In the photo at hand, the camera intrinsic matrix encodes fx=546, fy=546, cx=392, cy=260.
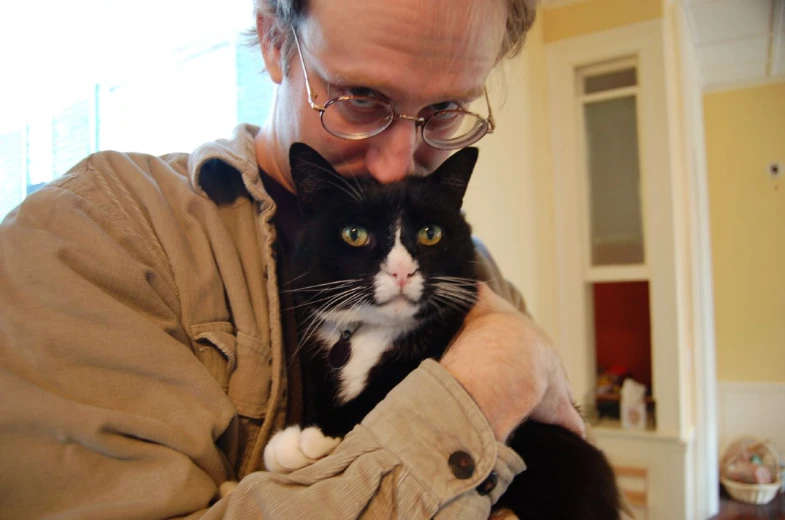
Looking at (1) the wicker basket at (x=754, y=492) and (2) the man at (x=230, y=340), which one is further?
(1) the wicker basket at (x=754, y=492)

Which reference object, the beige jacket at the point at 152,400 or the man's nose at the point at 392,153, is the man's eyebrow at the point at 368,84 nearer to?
the man's nose at the point at 392,153

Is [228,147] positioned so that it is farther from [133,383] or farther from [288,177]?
[133,383]

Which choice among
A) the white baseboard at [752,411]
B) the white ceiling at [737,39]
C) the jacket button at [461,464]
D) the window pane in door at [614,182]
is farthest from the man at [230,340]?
the white baseboard at [752,411]

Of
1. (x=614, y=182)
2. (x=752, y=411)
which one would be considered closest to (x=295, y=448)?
(x=614, y=182)

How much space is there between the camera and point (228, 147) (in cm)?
96

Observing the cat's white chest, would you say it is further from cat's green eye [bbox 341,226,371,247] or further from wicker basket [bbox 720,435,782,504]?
wicker basket [bbox 720,435,782,504]

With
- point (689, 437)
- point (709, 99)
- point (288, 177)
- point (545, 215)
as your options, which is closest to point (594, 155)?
point (545, 215)

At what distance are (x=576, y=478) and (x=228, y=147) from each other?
2.60 feet

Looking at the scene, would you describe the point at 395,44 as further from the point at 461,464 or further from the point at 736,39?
the point at 736,39

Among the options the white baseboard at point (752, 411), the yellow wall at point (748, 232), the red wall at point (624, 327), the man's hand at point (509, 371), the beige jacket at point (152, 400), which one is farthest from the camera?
the yellow wall at point (748, 232)

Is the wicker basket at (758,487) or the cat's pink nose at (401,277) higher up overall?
the cat's pink nose at (401,277)

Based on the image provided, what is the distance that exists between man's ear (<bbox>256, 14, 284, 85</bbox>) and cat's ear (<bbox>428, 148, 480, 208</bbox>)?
356mm

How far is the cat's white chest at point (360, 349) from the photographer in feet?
3.01

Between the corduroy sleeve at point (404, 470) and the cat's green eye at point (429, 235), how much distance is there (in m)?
0.31
